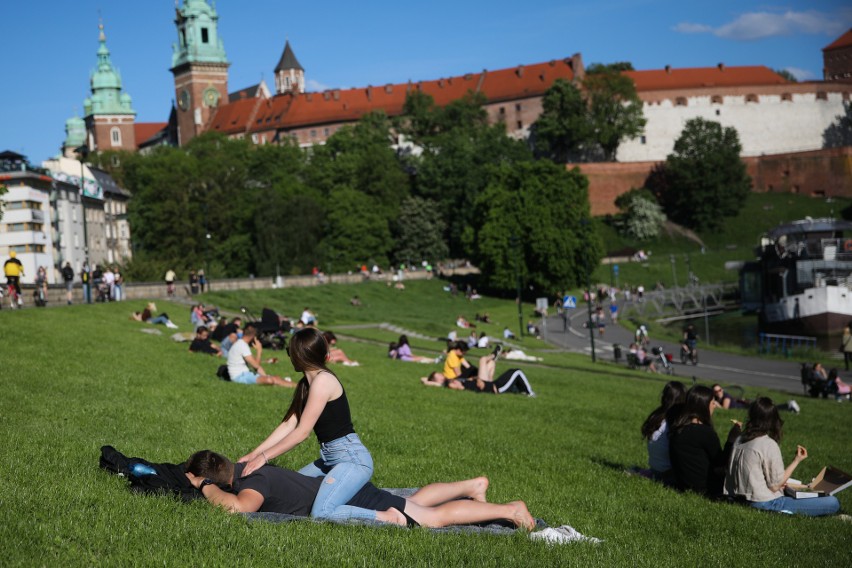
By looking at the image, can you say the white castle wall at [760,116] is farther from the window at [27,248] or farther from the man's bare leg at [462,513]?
the man's bare leg at [462,513]

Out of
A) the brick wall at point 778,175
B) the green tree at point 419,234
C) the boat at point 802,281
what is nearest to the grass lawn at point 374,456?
the boat at point 802,281

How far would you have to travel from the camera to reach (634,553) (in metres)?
8.29

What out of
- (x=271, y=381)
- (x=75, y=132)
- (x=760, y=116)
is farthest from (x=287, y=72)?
(x=271, y=381)

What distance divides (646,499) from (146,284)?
42.3 metres

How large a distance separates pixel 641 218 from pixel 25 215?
6114 cm

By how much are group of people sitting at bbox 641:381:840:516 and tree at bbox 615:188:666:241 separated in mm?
98339

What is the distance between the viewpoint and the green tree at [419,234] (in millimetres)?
93125

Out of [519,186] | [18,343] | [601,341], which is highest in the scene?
[519,186]

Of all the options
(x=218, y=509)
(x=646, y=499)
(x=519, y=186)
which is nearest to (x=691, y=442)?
(x=646, y=499)

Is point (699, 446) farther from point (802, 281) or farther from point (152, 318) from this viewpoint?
point (802, 281)

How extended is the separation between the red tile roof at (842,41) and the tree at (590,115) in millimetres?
47985

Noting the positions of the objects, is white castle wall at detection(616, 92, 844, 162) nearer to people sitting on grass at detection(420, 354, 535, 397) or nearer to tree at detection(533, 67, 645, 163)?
tree at detection(533, 67, 645, 163)

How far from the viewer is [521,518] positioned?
8.54m

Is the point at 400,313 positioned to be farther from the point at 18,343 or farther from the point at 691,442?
Answer: the point at 691,442
